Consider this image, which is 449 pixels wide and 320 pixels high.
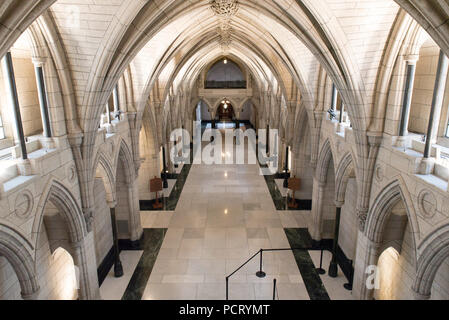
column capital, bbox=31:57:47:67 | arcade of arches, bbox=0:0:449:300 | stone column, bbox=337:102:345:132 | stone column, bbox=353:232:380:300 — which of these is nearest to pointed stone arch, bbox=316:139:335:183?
arcade of arches, bbox=0:0:449:300

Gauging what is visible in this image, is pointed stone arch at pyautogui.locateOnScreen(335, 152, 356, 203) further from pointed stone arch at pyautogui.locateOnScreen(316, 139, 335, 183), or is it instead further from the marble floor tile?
the marble floor tile

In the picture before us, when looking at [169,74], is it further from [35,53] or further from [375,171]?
[375,171]

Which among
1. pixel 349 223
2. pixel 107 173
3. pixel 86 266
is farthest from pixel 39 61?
pixel 349 223

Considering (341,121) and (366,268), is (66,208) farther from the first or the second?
(341,121)

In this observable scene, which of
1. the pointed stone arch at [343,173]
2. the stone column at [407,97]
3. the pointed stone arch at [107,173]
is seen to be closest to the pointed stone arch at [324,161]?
the pointed stone arch at [343,173]

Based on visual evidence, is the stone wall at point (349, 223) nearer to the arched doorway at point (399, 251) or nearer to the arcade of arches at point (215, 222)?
the arcade of arches at point (215, 222)

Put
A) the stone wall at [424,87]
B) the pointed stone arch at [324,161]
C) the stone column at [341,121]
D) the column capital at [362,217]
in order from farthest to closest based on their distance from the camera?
the pointed stone arch at [324,161] < the stone column at [341,121] < the column capital at [362,217] < the stone wall at [424,87]

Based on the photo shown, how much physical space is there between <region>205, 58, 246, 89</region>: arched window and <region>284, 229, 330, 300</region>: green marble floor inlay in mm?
25289

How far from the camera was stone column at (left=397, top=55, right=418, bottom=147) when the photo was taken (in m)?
6.52

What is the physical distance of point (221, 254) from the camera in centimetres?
1084

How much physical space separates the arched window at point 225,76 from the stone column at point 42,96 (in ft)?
96.0

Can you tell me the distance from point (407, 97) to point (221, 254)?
23.4ft

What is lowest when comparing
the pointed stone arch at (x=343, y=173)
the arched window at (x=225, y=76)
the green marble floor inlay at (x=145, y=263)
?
the green marble floor inlay at (x=145, y=263)

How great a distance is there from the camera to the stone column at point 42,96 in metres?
6.47
